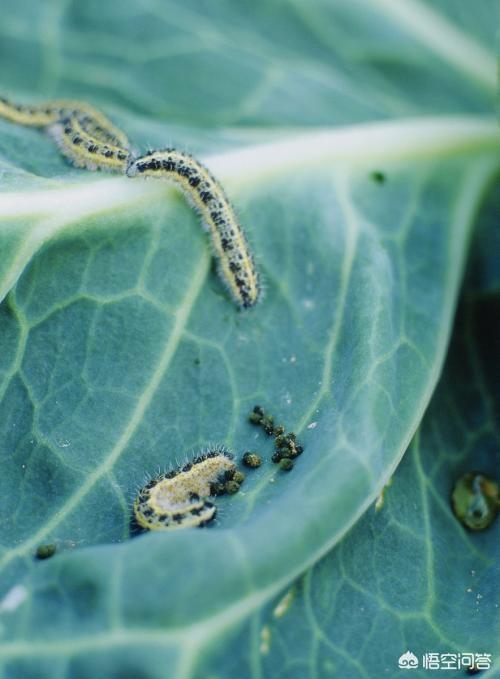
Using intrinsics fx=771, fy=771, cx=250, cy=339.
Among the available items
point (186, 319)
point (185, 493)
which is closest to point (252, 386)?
point (186, 319)

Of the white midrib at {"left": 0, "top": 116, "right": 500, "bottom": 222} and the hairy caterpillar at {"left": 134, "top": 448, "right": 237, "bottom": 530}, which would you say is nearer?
the hairy caterpillar at {"left": 134, "top": 448, "right": 237, "bottom": 530}

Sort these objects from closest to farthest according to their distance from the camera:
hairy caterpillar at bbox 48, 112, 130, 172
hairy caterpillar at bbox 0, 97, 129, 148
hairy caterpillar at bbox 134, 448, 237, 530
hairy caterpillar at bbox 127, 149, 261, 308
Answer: hairy caterpillar at bbox 134, 448, 237, 530 → hairy caterpillar at bbox 127, 149, 261, 308 → hairy caterpillar at bbox 48, 112, 130, 172 → hairy caterpillar at bbox 0, 97, 129, 148

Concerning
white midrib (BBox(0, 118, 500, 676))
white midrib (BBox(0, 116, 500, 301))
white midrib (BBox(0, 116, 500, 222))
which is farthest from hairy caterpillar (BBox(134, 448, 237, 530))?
white midrib (BBox(0, 116, 500, 222))

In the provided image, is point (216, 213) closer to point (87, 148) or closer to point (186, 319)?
point (186, 319)

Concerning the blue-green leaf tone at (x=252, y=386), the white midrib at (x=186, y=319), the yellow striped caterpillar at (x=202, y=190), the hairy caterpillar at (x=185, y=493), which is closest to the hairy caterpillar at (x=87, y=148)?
the yellow striped caterpillar at (x=202, y=190)

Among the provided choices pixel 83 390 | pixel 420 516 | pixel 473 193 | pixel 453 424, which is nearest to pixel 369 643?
pixel 420 516

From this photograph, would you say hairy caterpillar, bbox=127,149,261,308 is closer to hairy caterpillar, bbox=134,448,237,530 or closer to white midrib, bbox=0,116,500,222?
white midrib, bbox=0,116,500,222
